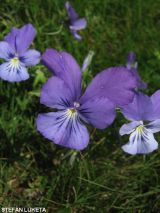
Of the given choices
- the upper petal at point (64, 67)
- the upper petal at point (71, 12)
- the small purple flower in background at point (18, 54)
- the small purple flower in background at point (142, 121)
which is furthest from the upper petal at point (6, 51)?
the small purple flower in background at point (142, 121)

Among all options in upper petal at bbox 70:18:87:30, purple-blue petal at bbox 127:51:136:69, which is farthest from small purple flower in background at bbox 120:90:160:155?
upper petal at bbox 70:18:87:30

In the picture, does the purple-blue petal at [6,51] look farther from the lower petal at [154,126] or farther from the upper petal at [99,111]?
the lower petal at [154,126]

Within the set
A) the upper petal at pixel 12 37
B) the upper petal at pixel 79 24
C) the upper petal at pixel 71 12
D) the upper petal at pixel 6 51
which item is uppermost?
the upper petal at pixel 71 12

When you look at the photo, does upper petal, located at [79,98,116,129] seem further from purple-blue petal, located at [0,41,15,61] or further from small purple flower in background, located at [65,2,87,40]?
small purple flower in background, located at [65,2,87,40]

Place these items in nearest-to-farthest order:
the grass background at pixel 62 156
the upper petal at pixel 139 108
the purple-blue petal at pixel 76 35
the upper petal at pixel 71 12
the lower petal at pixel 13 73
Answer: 1. the upper petal at pixel 139 108
2. the grass background at pixel 62 156
3. the lower petal at pixel 13 73
4. the upper petal at pixel 71 12
5. the purple-blue petal at pixel 76 35

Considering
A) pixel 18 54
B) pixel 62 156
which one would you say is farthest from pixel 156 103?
pixel 18 54

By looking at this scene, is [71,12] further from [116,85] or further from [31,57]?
[116,85]

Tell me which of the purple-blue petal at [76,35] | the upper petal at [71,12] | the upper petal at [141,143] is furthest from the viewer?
the purple-blue petal at [76,35]
